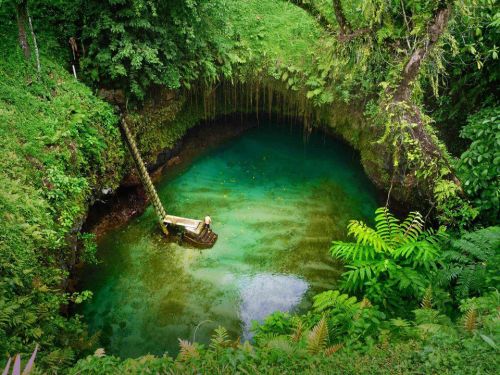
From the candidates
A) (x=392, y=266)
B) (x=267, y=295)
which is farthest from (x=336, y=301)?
(x=267, y=295)

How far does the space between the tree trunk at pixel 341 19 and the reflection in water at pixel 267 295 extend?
17.8 feet

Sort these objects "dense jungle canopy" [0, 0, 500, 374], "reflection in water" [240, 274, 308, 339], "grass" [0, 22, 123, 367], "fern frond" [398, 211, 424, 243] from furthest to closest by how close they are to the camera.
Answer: "reflection in water" [240, 274, 308, 339] → "fern frond" [398, 211, 424, 243] → "grass" [0, 22, 123, 367] → "dense jungle canopy" [0, 0, 500, 374]

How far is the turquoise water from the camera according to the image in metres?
7.21

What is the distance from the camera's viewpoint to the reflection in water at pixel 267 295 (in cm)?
737

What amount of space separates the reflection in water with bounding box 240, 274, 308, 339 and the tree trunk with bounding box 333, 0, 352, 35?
5.44 meters

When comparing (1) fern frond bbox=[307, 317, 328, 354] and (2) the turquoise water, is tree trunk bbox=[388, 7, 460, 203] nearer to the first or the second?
(2) the turquoise water

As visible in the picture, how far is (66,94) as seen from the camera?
8125 millimetres

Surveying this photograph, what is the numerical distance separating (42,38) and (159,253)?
5690mm

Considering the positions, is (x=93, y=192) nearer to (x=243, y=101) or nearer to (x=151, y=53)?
(x=151, y=53)

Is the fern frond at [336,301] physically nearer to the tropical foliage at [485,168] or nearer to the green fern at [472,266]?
the green fern at [472,266]

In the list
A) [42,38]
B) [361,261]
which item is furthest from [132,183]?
[361,261]

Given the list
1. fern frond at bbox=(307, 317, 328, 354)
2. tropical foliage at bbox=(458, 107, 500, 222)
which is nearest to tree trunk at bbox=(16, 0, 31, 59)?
fern frond at bbox=(307, 317, 328, 354)

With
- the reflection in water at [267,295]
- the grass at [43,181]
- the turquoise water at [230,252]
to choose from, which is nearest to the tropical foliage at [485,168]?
the turquoise water at [230,252]

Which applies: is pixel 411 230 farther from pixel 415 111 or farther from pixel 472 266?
pixel 415 111
